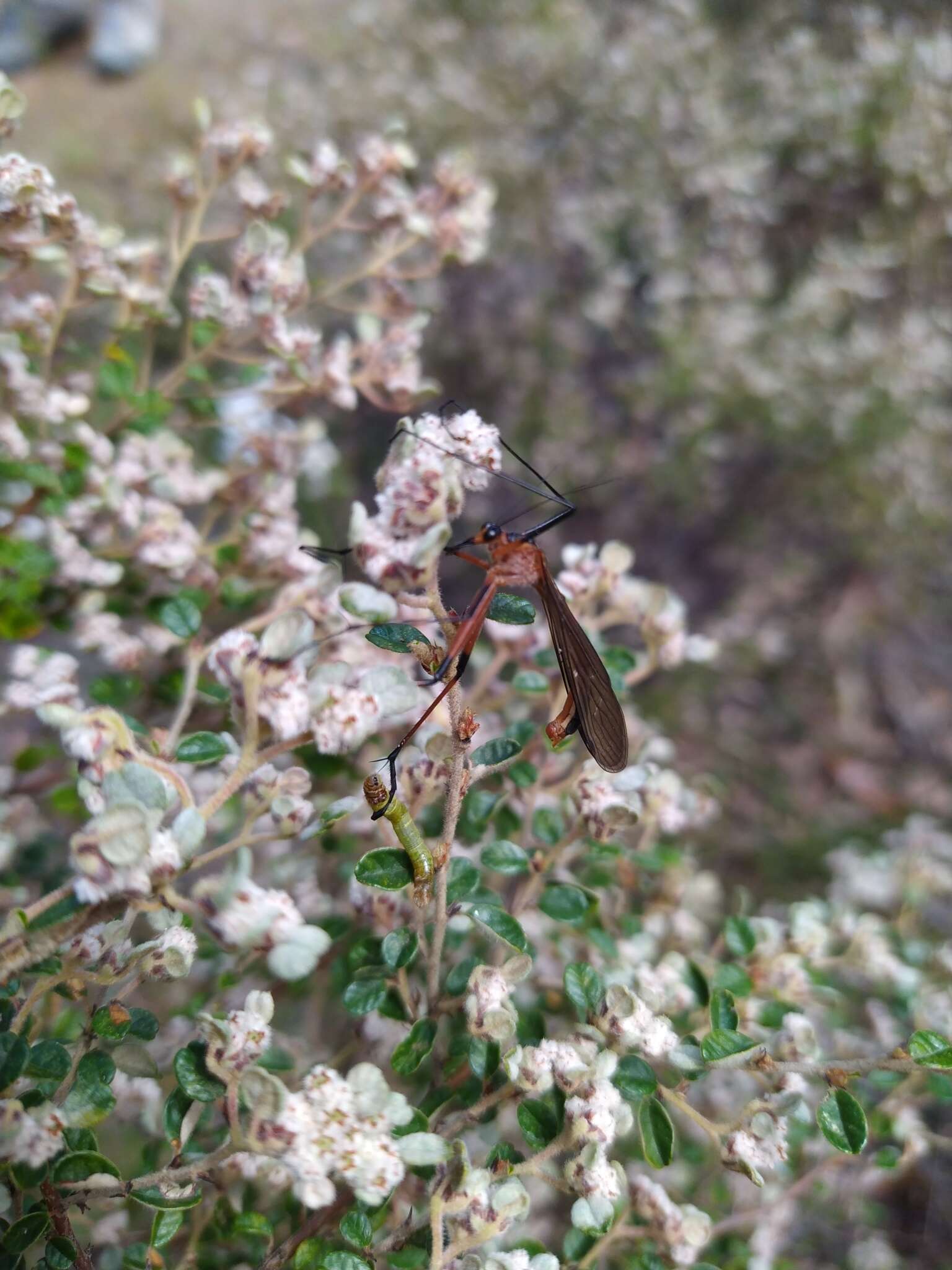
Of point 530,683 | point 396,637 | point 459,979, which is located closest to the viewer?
point 396,637

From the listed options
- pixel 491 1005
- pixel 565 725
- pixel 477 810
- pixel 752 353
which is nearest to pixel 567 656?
pixel 565 725

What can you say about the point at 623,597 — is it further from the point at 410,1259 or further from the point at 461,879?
the point at 410,1259

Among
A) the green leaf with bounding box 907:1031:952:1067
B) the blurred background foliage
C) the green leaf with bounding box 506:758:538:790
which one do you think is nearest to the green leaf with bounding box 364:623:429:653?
the green leaf with bounding box 506:758:538:790

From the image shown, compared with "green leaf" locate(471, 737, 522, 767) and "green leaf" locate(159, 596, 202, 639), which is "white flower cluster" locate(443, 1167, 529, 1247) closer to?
"green leaf" locate(471, 737, 522, 767)

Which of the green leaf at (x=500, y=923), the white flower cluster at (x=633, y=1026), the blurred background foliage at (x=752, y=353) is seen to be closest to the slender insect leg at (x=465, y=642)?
the green leaf at (x=500, y=923)

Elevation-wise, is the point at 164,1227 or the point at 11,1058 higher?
the point at 11,1058

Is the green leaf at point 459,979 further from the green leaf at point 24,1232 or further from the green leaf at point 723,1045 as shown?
the green leaf at point 24,1232

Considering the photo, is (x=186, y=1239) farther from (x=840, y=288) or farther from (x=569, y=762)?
(x=840, y=288)
